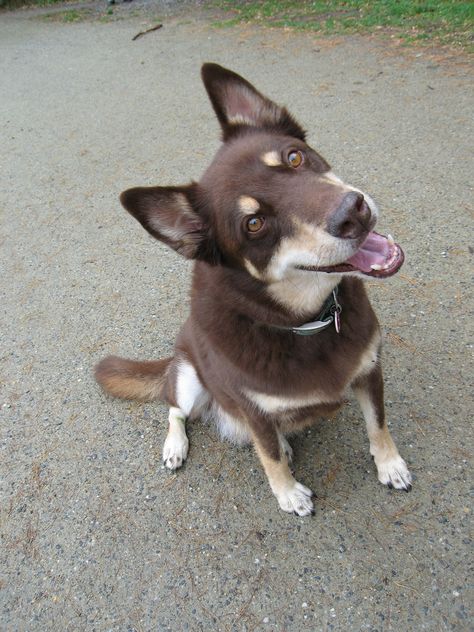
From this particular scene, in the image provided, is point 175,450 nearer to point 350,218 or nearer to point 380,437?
point 380,437

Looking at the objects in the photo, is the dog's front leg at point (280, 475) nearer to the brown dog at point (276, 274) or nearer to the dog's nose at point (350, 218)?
the brown dog at point (276, 274)

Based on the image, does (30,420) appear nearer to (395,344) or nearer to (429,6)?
(395,344)

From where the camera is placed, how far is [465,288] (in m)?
3.21

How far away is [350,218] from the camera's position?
174 centimetres

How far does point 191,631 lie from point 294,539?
57cm

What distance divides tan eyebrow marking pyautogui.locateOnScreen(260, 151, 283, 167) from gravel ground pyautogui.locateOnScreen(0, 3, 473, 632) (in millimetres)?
1445

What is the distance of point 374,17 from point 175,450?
6575 mm

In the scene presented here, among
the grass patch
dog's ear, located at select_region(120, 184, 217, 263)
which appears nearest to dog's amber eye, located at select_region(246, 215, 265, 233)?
dog's ear, located at select_region(120, 184, 217, 263)

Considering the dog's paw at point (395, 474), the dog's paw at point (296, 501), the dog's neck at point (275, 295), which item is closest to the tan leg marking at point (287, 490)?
the dog's paw at point (296, 501)

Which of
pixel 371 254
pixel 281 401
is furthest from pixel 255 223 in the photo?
pixel 281 401

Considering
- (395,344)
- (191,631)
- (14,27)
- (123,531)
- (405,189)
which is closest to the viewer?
(191,631)

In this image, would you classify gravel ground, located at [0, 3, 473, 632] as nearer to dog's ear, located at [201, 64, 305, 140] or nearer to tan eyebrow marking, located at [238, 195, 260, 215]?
tan eyebrow marking, located at [238, 195, 260, 215]

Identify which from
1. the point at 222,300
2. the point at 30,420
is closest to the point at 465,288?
the point at 222,300

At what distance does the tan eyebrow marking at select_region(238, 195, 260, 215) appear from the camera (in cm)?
186
